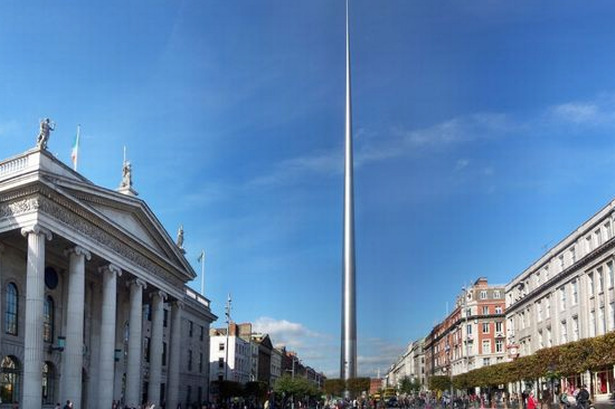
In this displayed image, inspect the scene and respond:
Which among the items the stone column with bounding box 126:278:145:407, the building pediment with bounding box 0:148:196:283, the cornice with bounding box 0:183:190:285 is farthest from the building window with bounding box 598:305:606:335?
the stone column with bounding box 126:278:145:407

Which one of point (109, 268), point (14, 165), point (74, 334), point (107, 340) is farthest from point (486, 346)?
point (14, 165)

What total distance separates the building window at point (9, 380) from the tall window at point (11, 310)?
1.93m

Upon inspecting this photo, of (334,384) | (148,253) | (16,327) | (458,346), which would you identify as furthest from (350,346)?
(458,346)

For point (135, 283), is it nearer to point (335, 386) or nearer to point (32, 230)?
point (32, 230)

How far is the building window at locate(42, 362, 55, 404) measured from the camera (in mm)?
51594

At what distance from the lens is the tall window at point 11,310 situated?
47.2 m

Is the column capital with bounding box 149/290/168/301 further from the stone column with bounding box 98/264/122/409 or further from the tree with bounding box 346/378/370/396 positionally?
the tree with bounding box 346/378/370/396

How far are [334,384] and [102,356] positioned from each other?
1502 inches

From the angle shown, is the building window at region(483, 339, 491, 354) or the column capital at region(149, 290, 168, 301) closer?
the column capital at region(149, 290, 168, 301)

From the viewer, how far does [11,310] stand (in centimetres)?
4778

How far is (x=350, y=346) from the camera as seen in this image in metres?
76.7

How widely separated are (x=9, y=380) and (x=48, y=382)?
5130 mm

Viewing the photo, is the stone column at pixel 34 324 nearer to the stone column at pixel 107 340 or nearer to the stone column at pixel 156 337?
the stone column at pixel 107 340

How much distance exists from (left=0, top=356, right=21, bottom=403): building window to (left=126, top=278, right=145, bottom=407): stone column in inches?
466
